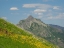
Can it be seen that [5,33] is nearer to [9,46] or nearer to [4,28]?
[4,28]

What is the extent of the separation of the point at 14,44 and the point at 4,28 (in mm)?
10430

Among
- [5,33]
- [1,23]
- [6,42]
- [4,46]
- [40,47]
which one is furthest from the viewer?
[1,23]

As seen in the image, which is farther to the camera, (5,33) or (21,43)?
(5,33)

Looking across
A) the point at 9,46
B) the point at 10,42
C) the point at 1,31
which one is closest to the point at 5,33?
the point at 1,31

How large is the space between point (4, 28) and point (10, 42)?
31.5 feet

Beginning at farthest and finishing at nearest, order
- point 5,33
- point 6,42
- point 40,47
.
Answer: point 5,33, point 40,47, point 6,42

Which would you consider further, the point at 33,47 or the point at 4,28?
the point at 4,28

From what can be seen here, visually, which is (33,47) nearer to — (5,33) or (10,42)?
(10,42)

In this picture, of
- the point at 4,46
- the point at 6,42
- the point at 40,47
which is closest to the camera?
the point at 4,46

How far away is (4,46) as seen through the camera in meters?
27.7

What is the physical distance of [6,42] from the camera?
2956 centimetres

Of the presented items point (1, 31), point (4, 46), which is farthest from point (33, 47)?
point (1, 31)

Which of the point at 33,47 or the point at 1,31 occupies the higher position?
the point at 1,31

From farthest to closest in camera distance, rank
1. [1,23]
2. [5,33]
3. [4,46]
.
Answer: [1,23] → [5,33] → [4,46]
